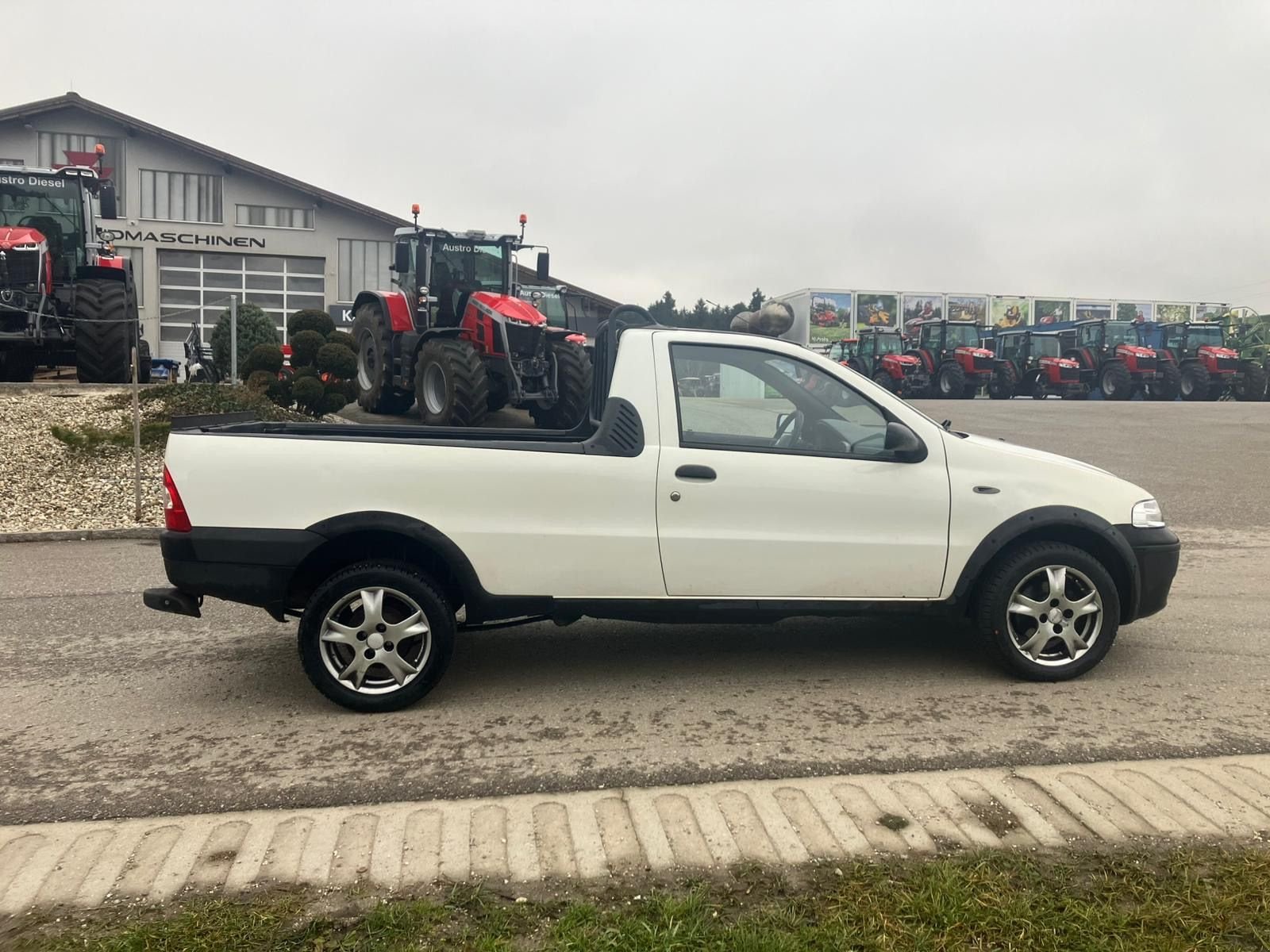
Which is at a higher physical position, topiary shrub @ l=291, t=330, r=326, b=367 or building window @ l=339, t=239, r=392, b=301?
building window @ l=339, t=239, r=392, b=301

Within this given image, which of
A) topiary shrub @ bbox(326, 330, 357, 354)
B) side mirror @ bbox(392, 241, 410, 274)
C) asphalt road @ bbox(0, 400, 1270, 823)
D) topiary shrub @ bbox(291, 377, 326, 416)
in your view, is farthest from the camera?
topiary shrub @ bbox(326, 330, 357, 354)

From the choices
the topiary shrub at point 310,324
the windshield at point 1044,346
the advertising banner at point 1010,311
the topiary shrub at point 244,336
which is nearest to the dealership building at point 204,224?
the topiary shrub at point 244,336

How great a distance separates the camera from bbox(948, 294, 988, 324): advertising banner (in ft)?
143

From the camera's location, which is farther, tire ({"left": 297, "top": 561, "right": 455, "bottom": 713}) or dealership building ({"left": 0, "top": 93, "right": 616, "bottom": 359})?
dealership building ({"left": 0, "top": 93, "right": 616, "bottom": 359})

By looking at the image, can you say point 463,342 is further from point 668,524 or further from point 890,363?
point 890,363

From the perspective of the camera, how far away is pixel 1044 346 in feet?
112

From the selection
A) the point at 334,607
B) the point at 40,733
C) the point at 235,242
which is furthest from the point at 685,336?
the point at 235,242

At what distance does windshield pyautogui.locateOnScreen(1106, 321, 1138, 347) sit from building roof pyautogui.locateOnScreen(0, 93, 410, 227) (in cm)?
2432

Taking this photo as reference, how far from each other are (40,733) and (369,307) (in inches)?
487

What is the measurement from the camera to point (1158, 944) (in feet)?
8.20

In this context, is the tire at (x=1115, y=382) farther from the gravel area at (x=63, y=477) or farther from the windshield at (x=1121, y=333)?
the gravel area at (x=63, y=477)

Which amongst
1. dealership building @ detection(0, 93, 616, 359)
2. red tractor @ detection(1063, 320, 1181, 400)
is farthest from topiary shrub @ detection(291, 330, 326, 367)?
red tractor @ detection(1063, 320, 1181, 400)

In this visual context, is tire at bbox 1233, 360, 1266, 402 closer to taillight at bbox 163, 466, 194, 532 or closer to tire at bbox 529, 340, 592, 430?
tire at bbox 529, 340, 592, 430

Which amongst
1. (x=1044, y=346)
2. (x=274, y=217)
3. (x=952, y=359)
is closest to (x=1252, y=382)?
(x=1044, y=346)
